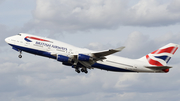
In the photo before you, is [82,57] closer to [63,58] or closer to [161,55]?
[63,58]

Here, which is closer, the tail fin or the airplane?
the airplane

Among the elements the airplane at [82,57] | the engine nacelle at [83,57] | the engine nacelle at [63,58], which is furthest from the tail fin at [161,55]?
the engine nacelle at [63,58]

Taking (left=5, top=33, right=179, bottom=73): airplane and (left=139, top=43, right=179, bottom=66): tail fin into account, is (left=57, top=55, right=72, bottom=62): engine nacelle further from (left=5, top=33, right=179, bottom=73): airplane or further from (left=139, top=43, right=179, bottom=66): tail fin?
(left=139, top=43, right=179, bottom=66): tail fin

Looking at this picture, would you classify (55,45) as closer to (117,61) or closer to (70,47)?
(70,47)

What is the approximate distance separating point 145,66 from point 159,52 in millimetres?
5817

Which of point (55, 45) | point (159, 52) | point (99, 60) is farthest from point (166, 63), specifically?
point (55, 45)

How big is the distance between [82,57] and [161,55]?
19023 mm

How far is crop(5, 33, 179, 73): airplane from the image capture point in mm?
55625

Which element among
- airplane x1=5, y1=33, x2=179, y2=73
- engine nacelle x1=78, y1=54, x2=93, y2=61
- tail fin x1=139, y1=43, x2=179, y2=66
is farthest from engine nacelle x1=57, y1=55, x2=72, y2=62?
tail fin x1=139, y1=43, x2=179, y2=66

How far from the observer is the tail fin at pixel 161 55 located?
6288 cm

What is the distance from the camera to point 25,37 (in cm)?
5647

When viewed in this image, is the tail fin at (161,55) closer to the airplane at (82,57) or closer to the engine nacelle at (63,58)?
the airplane at (82,57)

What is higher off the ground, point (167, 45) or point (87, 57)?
point (167, 45)

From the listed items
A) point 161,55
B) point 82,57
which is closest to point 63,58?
point 82,57
